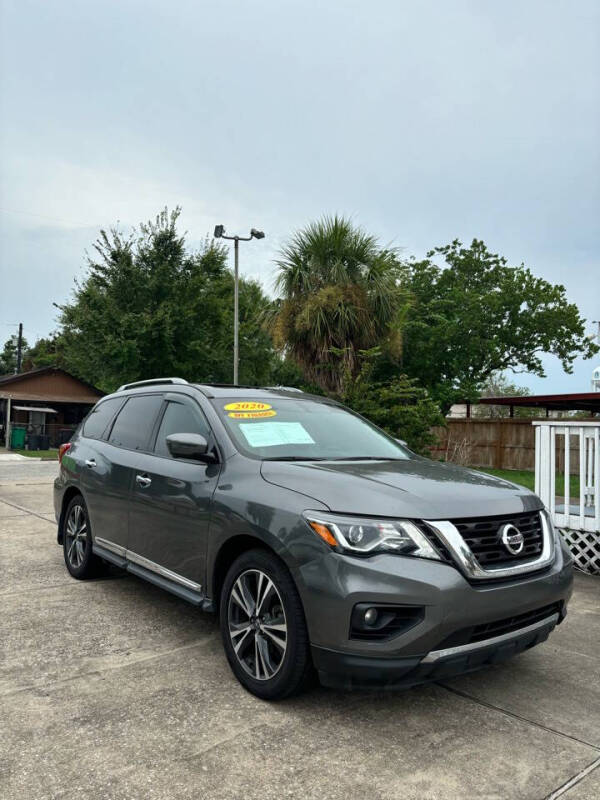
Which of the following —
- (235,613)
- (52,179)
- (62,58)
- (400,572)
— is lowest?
(235,613)

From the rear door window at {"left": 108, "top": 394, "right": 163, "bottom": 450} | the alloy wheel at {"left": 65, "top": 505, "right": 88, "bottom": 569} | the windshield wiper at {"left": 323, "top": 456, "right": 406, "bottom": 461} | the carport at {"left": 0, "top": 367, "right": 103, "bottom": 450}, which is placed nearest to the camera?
the windshield wiper at {"left": 323, "top": 456, "right": 406, "bottom": 461}

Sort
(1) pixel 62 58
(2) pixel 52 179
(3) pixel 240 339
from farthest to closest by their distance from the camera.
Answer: (3) pixel 240 339 < (2) pixel 52 179 < (1) pixel 62 58

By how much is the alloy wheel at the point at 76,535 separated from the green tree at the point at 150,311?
16.7 metres

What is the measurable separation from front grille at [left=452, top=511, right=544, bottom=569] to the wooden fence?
54.6ft

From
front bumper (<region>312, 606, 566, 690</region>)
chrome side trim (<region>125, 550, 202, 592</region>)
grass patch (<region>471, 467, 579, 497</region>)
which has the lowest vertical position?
grass patch (<region>471, 467, 579, 497</region>)

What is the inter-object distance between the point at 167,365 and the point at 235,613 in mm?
21296

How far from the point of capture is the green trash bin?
30703 millimetres

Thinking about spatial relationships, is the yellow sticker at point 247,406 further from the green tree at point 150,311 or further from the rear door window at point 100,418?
the green tree at point 150,311

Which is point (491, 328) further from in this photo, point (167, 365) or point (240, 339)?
point (167, 365)

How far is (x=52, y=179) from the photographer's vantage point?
15578mm

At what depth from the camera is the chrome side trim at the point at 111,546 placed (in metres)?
4.59

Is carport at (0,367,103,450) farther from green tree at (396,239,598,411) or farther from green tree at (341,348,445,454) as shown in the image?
green tree at (341,348,445,454)

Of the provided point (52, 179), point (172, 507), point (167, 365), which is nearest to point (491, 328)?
point (167, 365)

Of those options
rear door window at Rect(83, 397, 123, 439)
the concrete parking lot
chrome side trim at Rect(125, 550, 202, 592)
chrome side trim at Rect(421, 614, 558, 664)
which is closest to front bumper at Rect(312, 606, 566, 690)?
chrome side trim at Rect(421, 614, 558, 664)
